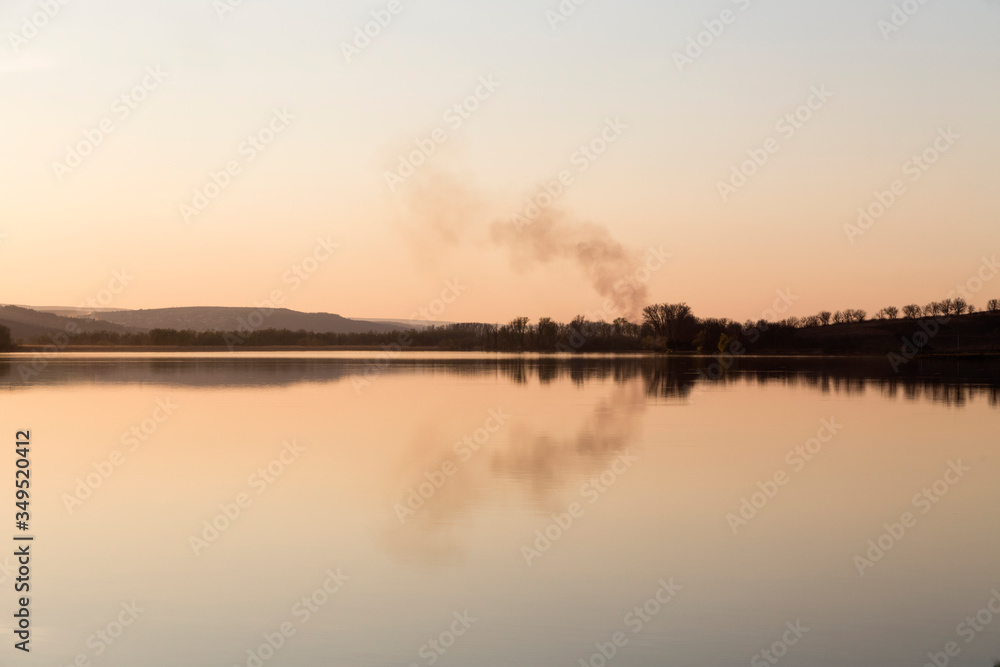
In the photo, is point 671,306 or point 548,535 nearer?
point 548,535

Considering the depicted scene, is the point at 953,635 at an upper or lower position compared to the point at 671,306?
lower

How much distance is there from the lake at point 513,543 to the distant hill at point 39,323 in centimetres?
16731

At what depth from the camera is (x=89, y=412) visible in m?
22.5

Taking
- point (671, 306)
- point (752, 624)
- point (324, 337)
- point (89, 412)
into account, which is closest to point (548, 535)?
point (752, 624)

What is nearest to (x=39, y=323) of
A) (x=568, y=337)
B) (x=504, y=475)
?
(x=568, y=337)

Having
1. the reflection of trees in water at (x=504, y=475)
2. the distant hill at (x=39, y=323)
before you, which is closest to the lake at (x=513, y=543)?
the reflection of trees in water at (x=504, y=475)

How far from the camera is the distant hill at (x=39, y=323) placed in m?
168

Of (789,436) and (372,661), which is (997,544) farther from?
(789,436)

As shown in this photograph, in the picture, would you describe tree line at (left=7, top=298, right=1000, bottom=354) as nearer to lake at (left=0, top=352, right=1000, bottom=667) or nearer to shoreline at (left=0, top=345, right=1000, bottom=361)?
shoreline at (left=0, top=345, right=1000, bottom=361)

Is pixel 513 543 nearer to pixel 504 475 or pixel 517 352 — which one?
pixel 504 475

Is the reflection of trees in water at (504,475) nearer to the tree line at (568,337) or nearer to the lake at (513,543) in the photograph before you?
the lake at (513,543)

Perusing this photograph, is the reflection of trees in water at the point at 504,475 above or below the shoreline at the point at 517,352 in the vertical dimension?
below

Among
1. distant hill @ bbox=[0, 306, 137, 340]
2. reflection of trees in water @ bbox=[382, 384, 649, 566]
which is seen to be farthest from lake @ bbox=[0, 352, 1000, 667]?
distant hill @ bbox=[0, 306, 137, 340]

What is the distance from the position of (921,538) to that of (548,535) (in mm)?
4046
